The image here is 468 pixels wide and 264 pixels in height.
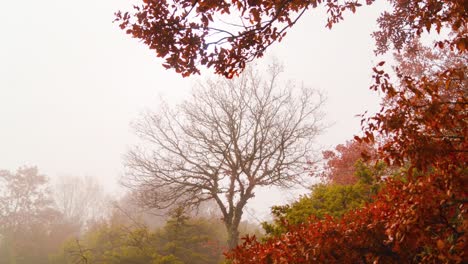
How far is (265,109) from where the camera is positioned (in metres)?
12.9

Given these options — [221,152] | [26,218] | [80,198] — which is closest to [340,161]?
[221,152]

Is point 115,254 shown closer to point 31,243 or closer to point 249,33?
point 249,33

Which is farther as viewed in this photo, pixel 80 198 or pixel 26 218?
pixel 80 198

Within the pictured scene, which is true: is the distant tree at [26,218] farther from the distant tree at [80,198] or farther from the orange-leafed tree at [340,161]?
the orange-leafed tree at [340,161]

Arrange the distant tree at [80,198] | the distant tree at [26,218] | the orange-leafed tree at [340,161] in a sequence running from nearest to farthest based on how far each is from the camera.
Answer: the orange-leafed tree at [340,161] < the distant tree at [26,218] < the distant tree at [80,198]

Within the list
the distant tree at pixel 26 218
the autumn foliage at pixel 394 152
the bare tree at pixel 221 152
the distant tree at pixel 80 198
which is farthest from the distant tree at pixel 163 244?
the distant tree at pixel 80 198

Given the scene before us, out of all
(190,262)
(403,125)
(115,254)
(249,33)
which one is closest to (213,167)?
(190,262)

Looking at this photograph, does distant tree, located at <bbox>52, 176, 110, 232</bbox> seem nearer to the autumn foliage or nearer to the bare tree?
the bare tree

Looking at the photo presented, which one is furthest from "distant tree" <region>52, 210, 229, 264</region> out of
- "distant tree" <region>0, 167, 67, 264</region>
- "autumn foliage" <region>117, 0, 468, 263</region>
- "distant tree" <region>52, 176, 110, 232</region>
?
"distant tree" <region>52, 176, 110, 232</region>

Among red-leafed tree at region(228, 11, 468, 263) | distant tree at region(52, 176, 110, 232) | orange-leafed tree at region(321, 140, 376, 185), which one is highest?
distant tree at region(52, 176, 110, 232)

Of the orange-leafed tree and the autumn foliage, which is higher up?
the orange-leafed tree

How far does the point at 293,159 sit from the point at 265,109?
7.65 ft

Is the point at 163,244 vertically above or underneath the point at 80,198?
underneath

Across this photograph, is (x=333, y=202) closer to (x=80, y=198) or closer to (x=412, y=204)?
(x=412, y=204)
